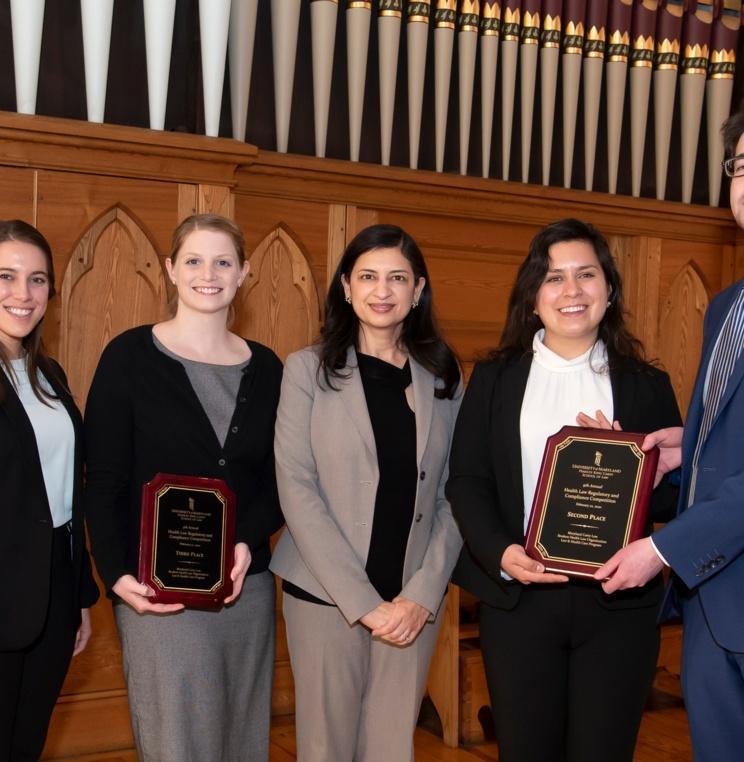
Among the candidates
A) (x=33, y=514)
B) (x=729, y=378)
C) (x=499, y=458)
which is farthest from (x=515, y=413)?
(x=33, y=514)

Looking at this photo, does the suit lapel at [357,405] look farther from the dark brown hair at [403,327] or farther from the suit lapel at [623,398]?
the suit lapel at [623,398]

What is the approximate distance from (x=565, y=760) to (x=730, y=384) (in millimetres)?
1039

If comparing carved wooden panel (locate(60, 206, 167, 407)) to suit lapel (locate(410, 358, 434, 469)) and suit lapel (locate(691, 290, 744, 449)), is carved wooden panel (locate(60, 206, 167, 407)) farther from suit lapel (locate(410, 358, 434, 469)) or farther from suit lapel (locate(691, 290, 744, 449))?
suit lapel (locate(691, 290, 744, 449))

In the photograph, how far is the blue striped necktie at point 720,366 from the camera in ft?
7.75

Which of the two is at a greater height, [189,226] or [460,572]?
[189,226]

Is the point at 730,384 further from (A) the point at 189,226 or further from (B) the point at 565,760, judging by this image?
(A) the point at 189,226

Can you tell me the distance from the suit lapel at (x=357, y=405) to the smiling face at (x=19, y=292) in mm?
823

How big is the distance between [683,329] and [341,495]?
10.7 ft

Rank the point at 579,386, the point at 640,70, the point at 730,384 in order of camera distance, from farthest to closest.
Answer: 1. the point at 640,70
2. the point at 579,386
3. the point at 730,384

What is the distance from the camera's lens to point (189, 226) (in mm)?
2957

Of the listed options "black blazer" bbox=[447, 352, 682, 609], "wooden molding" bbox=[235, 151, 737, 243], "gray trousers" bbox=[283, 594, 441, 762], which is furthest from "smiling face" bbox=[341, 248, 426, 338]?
A: "wooden molding" bbox=[235, 151, 737, 243]

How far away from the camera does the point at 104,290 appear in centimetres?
415

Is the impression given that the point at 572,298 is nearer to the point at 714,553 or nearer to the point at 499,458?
the point at 499,458

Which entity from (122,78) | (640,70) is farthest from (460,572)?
(640,70)
